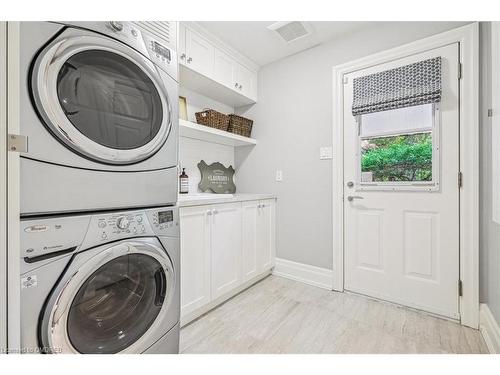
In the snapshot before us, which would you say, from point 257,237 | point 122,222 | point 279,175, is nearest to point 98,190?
point 122,222

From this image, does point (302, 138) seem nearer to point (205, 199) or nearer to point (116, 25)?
point (205, 199)

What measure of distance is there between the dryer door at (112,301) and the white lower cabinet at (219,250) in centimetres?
42

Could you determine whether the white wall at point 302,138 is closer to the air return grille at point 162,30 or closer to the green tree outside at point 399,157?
the green tree outside at point 399,157

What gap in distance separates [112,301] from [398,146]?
2216mm

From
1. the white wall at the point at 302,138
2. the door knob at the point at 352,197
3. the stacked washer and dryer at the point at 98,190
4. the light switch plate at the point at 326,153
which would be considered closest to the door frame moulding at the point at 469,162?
the white wall at the point at 302,138

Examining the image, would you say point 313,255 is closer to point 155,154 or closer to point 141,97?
point 155,154

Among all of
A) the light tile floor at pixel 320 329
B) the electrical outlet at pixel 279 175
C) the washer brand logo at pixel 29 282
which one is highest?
the electrical outlet at pixel 279 175

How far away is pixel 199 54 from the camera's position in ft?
6.69

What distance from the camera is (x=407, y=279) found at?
1880 mm

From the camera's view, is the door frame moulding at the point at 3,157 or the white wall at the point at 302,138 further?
the white wall at the point at 302,138

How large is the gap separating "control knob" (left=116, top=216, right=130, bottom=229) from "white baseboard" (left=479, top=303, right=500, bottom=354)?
2.08m

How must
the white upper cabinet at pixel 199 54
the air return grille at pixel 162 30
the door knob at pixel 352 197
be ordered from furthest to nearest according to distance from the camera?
the door knob at pixel 352 197 < the white upper cabinet at pixel 199 54 < the air return grille at pixel 162 30

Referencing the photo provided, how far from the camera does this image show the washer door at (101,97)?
0.81 meters

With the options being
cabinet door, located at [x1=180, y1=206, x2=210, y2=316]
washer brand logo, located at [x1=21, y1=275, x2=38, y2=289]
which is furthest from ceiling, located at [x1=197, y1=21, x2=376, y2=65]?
washer brand logo, located at [x1=21, y1=275, x2=38, y2=289]
